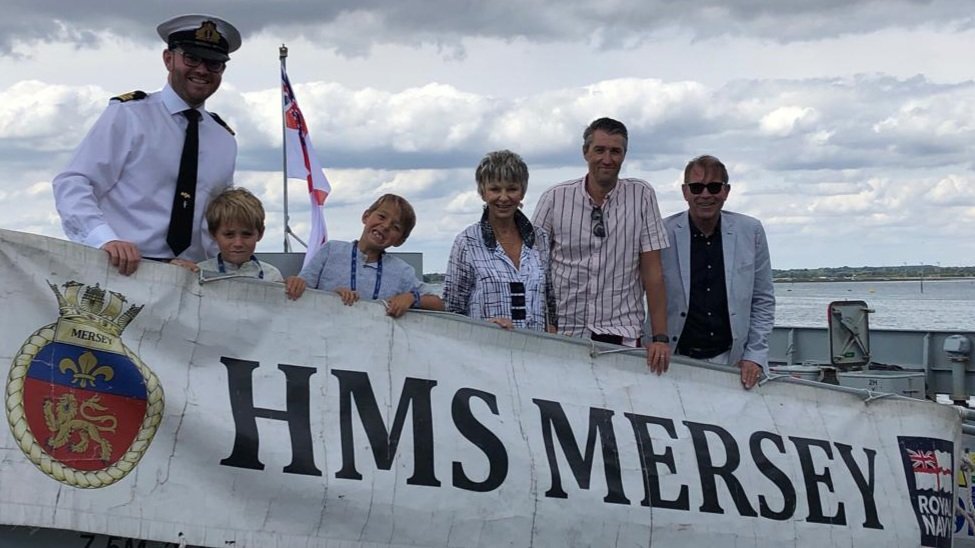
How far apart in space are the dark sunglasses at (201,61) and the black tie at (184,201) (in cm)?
27

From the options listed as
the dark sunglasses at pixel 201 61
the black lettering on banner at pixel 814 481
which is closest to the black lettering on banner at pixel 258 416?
the dark sunglasses at pixel 201 61

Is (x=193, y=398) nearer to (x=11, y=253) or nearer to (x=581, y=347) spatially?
(x=11, y=253)

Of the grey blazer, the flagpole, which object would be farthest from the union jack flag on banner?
the grey blazer

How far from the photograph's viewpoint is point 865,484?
5078 mm

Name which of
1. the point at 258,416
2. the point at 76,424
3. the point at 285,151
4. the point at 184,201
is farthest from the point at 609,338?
the point at 285,151

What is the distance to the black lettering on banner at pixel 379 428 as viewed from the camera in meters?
4.22

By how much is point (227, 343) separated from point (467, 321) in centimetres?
104

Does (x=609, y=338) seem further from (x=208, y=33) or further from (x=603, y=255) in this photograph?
(x=208, y=33)

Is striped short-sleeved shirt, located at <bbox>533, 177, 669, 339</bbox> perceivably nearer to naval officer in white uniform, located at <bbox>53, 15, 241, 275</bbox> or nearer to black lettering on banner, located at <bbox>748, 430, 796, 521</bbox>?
black lettering on banner, located at <bbox>748, 430, 796, 521</bbox>

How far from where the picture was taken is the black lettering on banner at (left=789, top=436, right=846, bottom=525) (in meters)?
4.94

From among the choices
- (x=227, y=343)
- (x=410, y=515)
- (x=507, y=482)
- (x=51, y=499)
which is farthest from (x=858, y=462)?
(x=51, y=499)

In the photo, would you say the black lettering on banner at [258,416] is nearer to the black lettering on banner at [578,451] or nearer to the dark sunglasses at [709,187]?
the black lettering on banner at [578,451]

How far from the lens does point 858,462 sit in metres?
5.12

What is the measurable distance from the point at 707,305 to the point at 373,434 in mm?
1977
